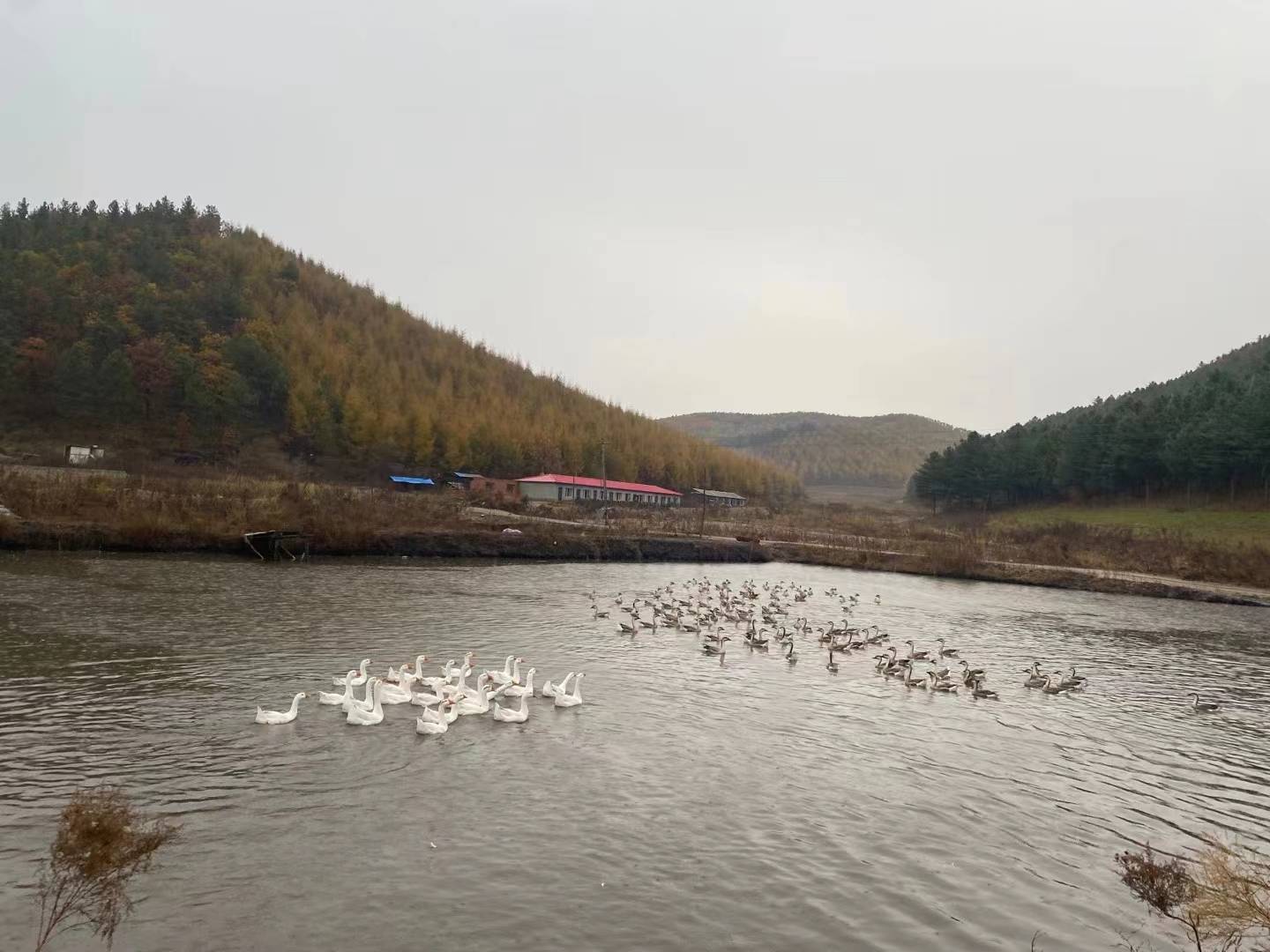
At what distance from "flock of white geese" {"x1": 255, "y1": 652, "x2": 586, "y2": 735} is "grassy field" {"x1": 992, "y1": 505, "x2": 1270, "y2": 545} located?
178 feet

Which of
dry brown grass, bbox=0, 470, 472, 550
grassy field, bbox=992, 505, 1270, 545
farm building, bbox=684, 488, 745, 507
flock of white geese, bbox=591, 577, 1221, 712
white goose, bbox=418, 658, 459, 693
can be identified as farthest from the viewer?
farm building, bbox=684, 488, 745, 507

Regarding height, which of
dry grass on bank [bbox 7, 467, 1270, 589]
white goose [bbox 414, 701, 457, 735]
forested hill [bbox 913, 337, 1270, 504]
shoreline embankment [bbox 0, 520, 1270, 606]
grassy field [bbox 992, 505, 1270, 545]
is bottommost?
white goose [bbox 414, 701, 457, 735]

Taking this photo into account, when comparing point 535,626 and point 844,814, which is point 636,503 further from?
point 844,814

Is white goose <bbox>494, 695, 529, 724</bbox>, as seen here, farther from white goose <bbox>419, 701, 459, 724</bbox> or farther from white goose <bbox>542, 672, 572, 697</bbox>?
white goose <bbox>542, 672, 572, 697</bbox>

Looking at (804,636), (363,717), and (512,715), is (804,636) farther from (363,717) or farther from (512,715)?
(363,717)

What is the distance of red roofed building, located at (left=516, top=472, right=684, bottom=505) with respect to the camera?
305 ft

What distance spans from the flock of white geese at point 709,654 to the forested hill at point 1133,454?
48.1 meters

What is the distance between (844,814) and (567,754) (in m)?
4.42

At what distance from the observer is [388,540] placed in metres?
44.9

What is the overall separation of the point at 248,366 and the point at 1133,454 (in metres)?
90.3

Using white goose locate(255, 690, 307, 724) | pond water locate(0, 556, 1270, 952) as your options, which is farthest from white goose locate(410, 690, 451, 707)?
white goose locate(255, 690, 307, 724)

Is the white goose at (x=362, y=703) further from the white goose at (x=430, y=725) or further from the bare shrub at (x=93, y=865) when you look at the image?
the bare shrub at (x=93, y=865)

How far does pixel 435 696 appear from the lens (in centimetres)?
1573

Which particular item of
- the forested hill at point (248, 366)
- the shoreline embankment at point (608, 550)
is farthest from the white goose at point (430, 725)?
the forested hill at point (248, 366)
